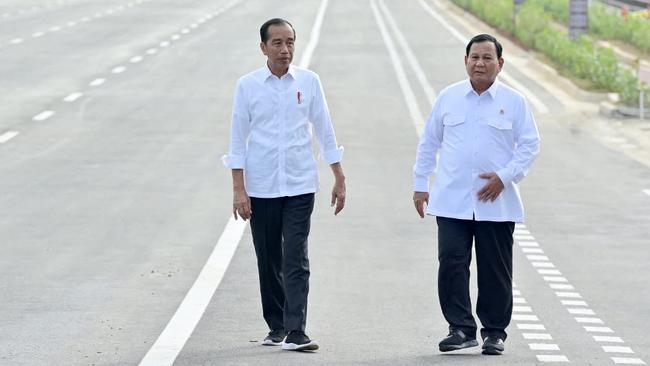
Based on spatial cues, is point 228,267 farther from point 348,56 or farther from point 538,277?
point 348,56

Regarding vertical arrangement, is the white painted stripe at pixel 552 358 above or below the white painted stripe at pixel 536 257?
above

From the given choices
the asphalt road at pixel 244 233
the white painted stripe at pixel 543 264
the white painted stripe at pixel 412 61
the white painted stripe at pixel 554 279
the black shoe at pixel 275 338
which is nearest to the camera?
the black shoe at pixel 275 338

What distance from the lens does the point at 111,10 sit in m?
60.3

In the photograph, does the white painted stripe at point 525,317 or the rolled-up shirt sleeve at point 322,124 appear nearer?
the rolled-up shirt sleeve at point 322,124

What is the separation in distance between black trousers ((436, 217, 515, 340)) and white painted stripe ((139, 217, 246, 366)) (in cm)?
144

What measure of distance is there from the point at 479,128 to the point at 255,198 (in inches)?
48.0

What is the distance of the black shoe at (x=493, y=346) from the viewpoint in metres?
9.19

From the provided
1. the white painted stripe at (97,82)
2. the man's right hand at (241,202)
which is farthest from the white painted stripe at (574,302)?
the white painted stripe at (97,82)

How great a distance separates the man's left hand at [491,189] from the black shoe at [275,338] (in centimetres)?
128

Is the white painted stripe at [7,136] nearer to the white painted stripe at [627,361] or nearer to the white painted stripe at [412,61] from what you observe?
the white painted stripe at [412,61]

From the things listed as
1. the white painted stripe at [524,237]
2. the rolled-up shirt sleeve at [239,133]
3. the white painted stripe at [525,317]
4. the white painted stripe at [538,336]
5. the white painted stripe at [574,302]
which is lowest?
the white painted stripe at [524,237]

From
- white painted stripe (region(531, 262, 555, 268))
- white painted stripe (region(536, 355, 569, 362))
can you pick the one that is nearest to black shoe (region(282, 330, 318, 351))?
white painted stripe (region(536, 355, 569, 362))

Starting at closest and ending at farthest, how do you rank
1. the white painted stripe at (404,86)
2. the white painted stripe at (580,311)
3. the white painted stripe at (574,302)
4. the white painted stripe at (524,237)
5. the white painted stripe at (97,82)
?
the white painted stripe at (580,311), the white painted stripe at (574,302), the white painted stripe at (524,237), the white painted stripe at (404,86), the white painted stripe at (97,82)

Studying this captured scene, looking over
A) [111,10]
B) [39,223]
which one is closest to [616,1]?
[111,10]
